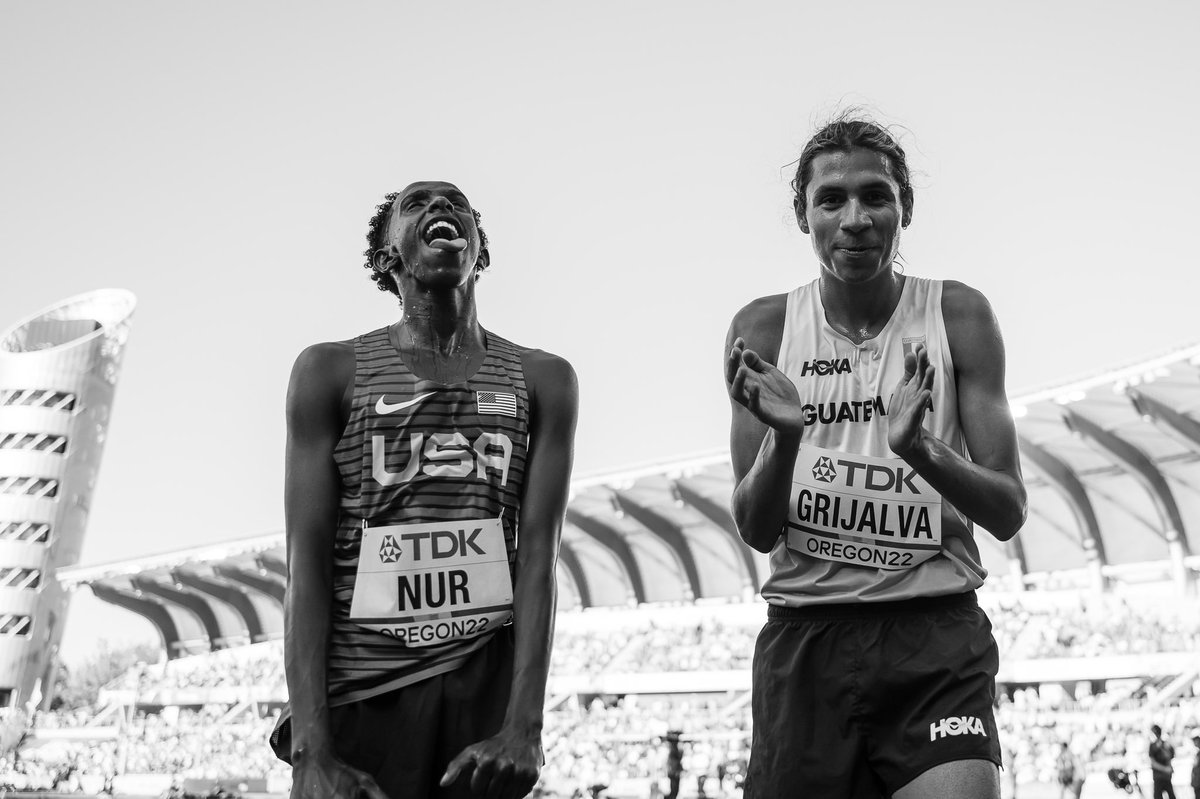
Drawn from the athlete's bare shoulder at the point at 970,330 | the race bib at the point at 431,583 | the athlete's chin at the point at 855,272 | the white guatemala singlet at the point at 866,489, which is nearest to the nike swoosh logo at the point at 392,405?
the race bib at the point at 431,583

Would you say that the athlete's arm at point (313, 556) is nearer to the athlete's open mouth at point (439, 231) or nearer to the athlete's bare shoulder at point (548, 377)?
the athlete's open mouth at point (439, 231)

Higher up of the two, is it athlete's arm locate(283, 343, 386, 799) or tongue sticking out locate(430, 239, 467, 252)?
tongue sticking out locate(430, 239, 467, 252)

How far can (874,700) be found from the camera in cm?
320

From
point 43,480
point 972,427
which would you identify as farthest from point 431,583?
point 43,480

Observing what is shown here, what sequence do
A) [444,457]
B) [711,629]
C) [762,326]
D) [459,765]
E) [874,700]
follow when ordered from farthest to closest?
[711,629], [762,326], [444,457], [874,700], [459,765]

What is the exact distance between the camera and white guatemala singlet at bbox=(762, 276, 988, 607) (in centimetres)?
330

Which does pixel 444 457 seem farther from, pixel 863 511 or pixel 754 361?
pixel 863 511

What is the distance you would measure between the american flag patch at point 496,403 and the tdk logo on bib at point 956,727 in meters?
1.41

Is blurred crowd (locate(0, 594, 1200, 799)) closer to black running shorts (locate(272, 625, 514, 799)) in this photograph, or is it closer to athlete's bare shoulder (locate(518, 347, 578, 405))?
athlete's bare shoulder (locate(518, 347, 578, 405))

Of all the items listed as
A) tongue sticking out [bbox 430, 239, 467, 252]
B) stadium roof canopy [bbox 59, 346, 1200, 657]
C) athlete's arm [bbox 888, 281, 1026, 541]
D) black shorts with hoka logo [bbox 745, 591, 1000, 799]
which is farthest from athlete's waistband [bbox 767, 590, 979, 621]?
stadium roof canopy [bbox 59, 346, 1200, 657]

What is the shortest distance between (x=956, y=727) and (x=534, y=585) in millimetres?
1151

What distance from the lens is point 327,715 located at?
308 centimetres

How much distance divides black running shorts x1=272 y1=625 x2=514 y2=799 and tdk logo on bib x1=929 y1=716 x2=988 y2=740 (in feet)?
3.63

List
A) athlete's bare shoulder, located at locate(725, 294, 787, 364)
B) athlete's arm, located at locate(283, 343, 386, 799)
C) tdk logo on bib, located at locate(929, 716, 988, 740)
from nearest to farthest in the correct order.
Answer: athlete's arm, located at locate(283, 343, 386, 799), tdk logo on bib, located at locate(929, 716, 988, 740), athlete's bare shoulder, located at locate(725, 294, 787, 364)
